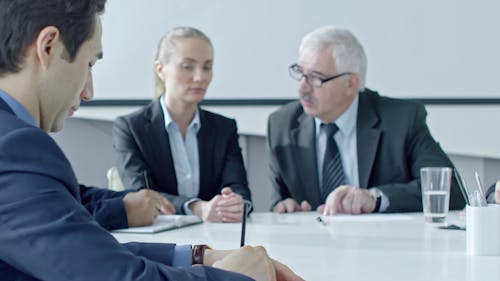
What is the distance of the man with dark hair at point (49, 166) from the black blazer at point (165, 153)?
1910 mm

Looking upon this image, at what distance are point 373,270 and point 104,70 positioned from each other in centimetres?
321

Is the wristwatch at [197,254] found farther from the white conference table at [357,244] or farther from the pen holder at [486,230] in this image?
the pen holder at [486,230]

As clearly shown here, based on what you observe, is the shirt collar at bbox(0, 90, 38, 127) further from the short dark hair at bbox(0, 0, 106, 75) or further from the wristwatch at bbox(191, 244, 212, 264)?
the wristwatch at bbox(191, 244, 212, 264)

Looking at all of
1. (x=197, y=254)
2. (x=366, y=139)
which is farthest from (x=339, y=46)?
(x=197, y=254)

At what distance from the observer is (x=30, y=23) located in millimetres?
1082

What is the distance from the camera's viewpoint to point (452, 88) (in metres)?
4.07

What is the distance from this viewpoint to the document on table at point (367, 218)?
2473 millimetres

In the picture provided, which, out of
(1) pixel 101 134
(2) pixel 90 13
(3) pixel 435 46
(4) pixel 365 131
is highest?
(2) pixel 90 13

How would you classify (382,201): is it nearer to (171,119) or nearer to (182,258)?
(171,119)

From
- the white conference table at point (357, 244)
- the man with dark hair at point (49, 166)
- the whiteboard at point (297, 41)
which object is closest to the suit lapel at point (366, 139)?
the white conference table at point (357, 244)

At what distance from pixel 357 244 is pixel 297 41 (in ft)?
8.19

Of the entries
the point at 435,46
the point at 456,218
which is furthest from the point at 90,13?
the point at 435,46

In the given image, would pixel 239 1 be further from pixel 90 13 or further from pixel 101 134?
pixel 90 13

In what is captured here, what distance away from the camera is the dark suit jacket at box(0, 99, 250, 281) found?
3.22ft
